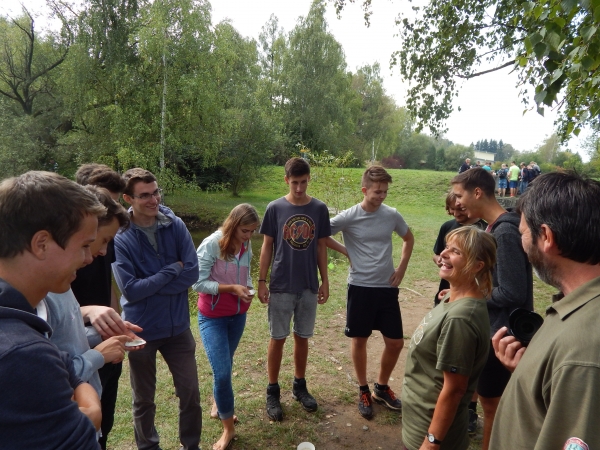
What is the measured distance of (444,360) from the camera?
1.98m

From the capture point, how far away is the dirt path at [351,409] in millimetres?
3260

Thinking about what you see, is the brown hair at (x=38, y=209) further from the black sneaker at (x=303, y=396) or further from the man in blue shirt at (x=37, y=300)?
the black sneaker at (x=303, y=396)

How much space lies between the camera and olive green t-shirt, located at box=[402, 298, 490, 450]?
6.51 feet

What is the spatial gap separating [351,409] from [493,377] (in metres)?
1.43

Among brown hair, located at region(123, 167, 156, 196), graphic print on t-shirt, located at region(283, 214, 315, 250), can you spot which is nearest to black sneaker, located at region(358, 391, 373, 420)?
graphic print on t-shirt, located at region(283, 214, 315, 250)

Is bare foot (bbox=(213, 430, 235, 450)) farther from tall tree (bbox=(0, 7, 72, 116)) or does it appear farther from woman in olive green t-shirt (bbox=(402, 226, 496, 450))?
tall tree (bbox=(0, 7, 72, 116))

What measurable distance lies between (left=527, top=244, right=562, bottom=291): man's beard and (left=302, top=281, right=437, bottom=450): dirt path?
7.86ft

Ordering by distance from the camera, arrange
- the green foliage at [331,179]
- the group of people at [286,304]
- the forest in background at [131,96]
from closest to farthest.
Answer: the group of people at [286,304] < the green foliage at [331,179] < the forest in background at [131,96]

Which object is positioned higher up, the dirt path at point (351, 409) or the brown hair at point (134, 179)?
the brown hair at point (134, 179)

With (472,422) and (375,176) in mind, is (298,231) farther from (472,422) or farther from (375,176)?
(472,422)

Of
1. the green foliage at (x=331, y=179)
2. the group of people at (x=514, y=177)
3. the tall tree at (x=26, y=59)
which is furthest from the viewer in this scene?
the group of people at (x=514, y=177)

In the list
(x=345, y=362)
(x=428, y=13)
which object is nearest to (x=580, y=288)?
(x=345, y=362)

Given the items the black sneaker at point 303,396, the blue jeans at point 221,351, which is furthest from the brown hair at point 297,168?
the black sneaker at point 303,396

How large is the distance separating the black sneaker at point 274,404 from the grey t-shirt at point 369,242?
121 centimetres
